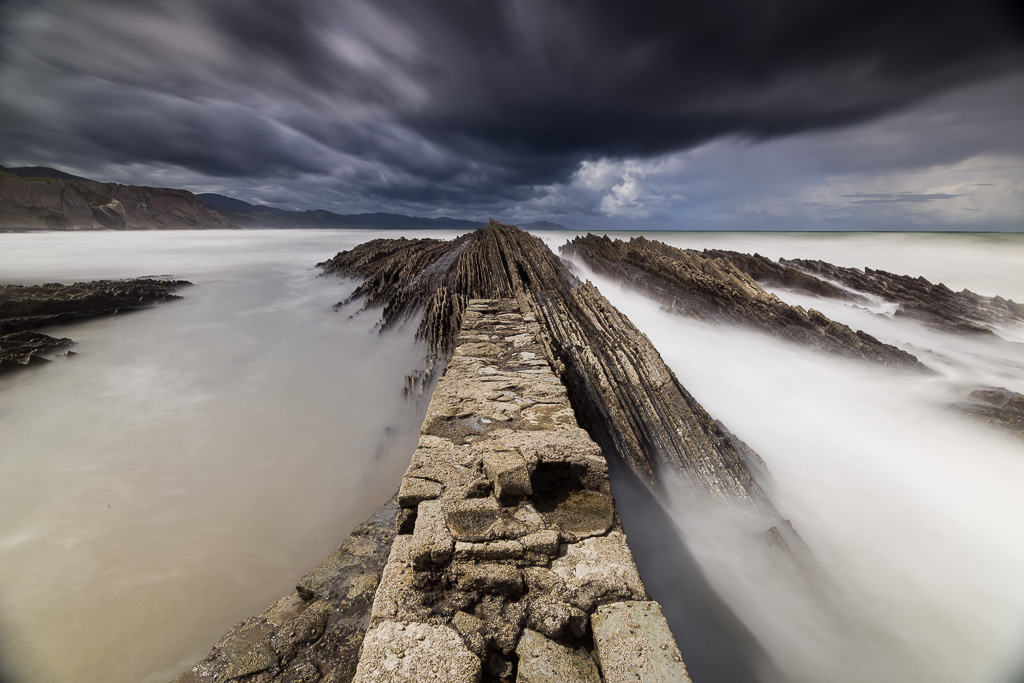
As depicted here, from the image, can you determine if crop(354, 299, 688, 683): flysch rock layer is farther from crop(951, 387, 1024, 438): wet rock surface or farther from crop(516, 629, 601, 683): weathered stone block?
crop(951, 387, 1024, 438): wet rock surface

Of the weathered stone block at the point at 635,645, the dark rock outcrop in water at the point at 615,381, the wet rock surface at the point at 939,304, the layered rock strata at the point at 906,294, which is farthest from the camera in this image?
the layered rock strata at the point at 906,294

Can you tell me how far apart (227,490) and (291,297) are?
11.9 meters

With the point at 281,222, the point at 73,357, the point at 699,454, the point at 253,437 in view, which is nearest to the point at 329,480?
the point at 253,437

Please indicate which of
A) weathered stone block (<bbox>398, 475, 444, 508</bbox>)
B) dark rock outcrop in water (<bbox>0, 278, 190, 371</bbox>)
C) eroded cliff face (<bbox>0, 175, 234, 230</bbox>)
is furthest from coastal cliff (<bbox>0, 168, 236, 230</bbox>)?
weathered stone block (<bbox>398, 475, 444, 508</bbox>)

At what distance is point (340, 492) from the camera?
13.3 feet

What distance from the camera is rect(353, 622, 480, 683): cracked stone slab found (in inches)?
55.3

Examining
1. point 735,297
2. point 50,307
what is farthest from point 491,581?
point 50,307

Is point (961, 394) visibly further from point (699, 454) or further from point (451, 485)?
point (451, 485)

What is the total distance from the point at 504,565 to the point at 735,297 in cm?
944

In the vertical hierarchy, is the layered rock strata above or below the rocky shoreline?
above

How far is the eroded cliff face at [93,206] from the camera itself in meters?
52.7

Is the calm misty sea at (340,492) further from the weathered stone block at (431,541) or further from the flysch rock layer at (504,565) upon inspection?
the weathered stone block at (431,541)

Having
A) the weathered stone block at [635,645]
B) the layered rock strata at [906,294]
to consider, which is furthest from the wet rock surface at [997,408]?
the weathered stone block at [635,645]

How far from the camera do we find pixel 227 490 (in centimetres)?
399
